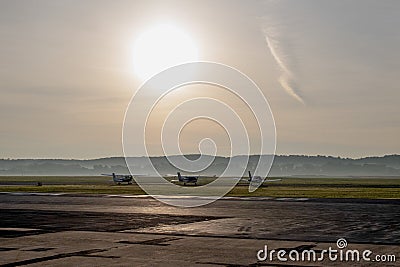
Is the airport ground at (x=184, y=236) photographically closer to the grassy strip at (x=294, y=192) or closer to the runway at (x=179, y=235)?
the runway at (x=179, y=235)

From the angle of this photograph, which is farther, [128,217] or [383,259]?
[128,217]

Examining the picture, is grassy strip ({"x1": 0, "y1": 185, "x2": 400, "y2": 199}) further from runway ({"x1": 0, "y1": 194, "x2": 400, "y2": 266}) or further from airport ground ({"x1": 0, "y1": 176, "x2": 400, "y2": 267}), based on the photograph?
airport ground ({"x1": 0, "y1": 176, "x2": 400, "y2": 267})

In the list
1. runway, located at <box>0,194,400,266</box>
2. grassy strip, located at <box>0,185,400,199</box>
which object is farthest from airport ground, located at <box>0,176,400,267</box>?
grassy strip, located at <box>0,185,400,199</box>

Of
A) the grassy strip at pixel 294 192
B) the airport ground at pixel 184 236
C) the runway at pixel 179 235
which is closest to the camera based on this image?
the airport ground at pixel 184 236

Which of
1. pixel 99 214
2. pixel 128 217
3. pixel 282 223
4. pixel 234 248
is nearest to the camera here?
pixel 234 248

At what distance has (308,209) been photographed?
45750 mm

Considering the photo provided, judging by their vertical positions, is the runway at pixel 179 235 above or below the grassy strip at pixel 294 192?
below

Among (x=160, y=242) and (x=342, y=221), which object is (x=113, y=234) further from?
(x=342, y=221)

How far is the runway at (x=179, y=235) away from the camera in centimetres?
2030

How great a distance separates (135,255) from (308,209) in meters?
27.0

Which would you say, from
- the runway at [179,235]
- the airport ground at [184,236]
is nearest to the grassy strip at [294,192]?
the runway at [179,235]

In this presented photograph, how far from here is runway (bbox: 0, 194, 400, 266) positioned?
20.3 metres

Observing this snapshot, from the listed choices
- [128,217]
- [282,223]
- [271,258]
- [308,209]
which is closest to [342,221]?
[282,223]

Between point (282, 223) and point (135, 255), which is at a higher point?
point (282, 223)
